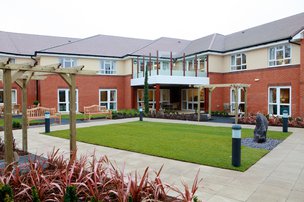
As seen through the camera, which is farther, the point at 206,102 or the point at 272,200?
A: the point at 206,102

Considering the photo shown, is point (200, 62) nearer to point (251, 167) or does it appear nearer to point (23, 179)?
point (251, 167)

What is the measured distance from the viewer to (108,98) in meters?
25.0

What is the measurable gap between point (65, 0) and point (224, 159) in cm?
1681

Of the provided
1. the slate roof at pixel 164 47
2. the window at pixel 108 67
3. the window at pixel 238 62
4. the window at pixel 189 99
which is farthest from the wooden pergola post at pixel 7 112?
the window at pixel 189 99

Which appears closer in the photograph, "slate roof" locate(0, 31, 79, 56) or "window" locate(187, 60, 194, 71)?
"slate roof" locate(0, 31, 79, 56)

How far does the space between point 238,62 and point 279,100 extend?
5175 millimetres

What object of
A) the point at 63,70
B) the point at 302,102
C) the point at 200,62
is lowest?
the point at 302,102

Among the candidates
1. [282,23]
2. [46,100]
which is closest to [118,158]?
[46,100]

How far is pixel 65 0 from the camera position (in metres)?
18.1

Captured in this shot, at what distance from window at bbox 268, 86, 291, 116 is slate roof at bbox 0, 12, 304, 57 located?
11.9 feet

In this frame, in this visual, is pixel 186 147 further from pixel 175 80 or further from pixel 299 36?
pixel 175 80

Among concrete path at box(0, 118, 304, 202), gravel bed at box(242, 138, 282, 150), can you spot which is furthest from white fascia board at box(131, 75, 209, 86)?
concrete path at box(0, 118, 304, 202)

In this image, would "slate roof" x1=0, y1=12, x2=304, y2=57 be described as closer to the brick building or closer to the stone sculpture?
the brick building

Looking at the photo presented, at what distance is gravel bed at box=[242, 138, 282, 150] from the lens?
855 cm
